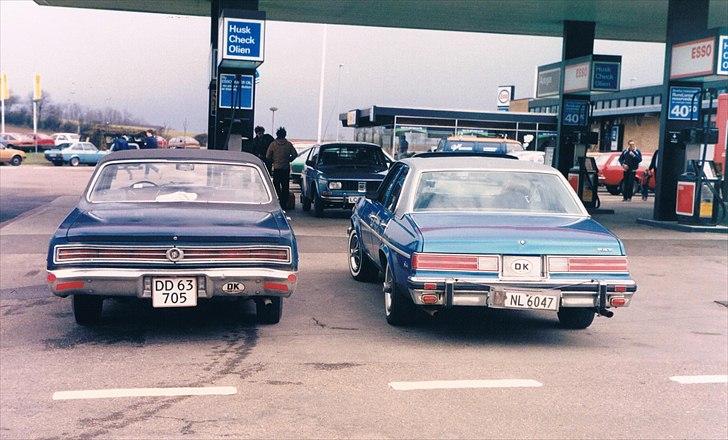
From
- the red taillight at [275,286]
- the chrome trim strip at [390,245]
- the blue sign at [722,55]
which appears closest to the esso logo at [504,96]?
the blue sign at [722,55]

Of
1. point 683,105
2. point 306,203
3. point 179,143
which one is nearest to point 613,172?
point 683,105

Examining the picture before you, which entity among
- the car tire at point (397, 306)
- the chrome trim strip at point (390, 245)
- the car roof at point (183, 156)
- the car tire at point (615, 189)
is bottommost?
the car tire at point (615, 189)

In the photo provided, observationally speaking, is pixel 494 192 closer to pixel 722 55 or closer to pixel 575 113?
pixel 722 55

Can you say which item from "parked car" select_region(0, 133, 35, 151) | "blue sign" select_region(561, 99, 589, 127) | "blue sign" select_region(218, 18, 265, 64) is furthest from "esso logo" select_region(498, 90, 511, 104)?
"blue sign" select_region(218, 18, 265, 64)

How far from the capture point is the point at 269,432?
512cm

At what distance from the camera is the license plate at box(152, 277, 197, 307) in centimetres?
692

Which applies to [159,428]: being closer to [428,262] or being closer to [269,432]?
[269,432]

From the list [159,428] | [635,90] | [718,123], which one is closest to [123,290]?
[159,428]

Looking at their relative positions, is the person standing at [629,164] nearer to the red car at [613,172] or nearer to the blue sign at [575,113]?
the red car at [613,172]

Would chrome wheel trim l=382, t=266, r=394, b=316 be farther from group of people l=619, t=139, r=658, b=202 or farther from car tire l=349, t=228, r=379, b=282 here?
group of people l=619, t=139, r=658, b=202

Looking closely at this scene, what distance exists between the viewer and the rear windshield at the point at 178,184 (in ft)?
26.3

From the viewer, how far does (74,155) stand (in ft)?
170

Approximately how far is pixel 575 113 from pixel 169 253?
1926 cm

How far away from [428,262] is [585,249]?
127 cm
